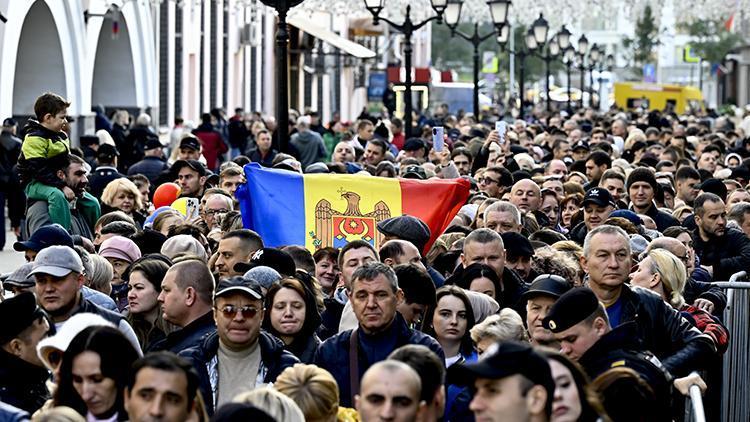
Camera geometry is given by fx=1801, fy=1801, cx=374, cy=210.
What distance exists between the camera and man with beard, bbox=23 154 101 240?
15.0m

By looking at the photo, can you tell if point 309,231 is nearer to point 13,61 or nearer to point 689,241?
point 689,241

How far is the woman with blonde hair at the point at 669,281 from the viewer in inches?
419

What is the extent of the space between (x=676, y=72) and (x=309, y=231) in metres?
135

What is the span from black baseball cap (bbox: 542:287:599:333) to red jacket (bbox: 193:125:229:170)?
74.2ft

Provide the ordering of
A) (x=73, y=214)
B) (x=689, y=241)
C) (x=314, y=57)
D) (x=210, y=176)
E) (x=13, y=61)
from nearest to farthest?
1. (x=689, y=241)
2. (x=73, y=214)
3. (x=210, y=176)
4. (x=13, y=61)
5. (x=314, y=57)

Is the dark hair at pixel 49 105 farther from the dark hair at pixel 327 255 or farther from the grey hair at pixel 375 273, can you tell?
the grey hair at pixel 375 273

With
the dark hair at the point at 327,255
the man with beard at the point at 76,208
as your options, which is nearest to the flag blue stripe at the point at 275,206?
the man with beard at the point at 76,208

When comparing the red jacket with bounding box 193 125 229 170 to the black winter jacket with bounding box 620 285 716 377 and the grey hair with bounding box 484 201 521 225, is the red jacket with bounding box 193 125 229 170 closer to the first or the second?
the grey hair with bounding box 484 201 521 225

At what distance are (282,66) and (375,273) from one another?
8.31 meters

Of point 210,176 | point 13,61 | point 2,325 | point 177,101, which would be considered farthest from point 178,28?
point 2,325

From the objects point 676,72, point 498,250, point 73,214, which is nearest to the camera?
point 498,250

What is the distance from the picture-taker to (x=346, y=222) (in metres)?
14.3

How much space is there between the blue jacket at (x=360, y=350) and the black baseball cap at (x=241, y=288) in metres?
0.46

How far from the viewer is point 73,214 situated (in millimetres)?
15344
